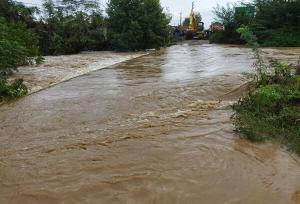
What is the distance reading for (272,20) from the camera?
26.0m

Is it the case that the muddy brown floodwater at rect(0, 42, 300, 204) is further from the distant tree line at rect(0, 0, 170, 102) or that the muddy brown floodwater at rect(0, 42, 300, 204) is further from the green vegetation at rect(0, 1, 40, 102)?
the distant tree line at rect(0, 0, 170, 102)

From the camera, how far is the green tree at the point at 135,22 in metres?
23.0

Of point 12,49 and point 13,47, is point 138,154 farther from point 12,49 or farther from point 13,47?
point 13,47

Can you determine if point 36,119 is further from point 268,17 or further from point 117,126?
point 268,17

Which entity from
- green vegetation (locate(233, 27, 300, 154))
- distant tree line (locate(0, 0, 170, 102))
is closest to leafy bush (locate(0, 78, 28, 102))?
green vegetation (locate(233, 27, 300, 154))

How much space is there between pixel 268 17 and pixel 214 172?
23.2 metres

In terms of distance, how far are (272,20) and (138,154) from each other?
2292 centimetres

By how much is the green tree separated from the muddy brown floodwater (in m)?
14.8

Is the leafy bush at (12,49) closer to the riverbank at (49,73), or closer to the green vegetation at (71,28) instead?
the riverbank at (49,73)

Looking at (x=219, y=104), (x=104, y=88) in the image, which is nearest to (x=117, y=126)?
(x=219, y=104)

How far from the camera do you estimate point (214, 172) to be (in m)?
4.61

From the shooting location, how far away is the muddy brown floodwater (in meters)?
4.16

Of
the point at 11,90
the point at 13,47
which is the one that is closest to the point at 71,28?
A: the point at 13,47

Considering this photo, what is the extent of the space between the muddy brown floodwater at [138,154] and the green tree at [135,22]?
48.5 feet
